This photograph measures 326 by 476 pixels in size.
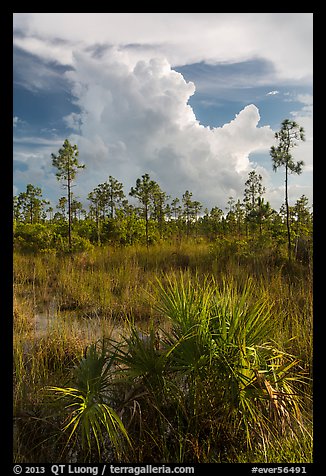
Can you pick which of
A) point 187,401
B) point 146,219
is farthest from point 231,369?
point 146,219

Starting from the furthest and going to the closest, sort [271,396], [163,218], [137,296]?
1. [163,218]
2. [137,296]
3. [271,396]

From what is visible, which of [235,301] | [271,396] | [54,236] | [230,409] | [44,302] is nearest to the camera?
[271,396]

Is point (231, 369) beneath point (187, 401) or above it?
above

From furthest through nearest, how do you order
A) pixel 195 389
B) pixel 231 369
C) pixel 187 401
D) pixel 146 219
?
pixel 146 219 → pixel 187 401 → pixel 195 389 → pixel 231 369

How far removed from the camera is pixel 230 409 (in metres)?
2.47

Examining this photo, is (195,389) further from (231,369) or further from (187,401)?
(231,369)

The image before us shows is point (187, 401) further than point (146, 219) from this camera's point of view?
No

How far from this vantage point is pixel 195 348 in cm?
247

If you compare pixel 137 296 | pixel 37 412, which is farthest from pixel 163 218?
pixel 37 412
